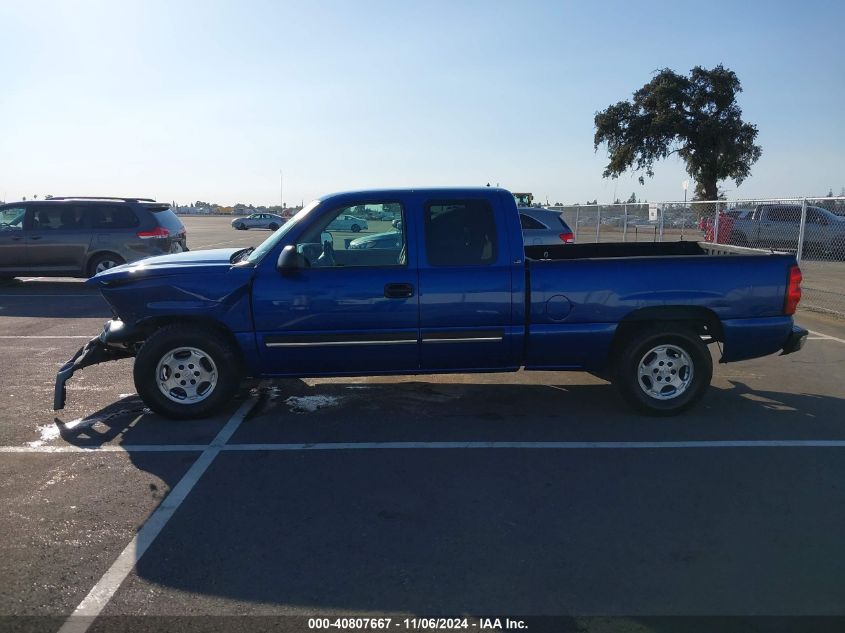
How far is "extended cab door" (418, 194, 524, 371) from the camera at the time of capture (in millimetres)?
5785

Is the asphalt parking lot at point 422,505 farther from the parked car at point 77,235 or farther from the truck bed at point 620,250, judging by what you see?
the parked car at point 77,235

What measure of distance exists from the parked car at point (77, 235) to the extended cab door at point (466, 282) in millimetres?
9932

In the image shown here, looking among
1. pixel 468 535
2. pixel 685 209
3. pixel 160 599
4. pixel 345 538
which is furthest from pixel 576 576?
pixel 685 209

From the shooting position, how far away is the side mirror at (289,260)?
5.60 m

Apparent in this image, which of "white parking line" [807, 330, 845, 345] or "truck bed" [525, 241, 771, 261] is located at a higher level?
"truck bed" [525, 241, 771, 261]

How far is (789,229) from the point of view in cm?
1698

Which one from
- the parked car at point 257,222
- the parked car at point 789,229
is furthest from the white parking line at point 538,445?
the parked car at point 257,222

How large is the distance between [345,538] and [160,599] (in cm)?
100

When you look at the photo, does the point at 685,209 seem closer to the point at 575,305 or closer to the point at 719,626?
the point at 575,305

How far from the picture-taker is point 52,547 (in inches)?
152

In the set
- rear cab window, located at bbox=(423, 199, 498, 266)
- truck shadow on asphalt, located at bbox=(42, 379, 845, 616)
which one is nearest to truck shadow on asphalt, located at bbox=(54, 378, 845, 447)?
truck shadow on asphalt, located at bbox=(42, 379, 845, 616)

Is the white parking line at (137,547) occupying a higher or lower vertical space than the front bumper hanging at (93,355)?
lower

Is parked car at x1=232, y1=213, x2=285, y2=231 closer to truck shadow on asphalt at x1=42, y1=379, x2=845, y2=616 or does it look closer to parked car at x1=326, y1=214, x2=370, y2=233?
parked car at x1=326, y1=214, x2=370, y2=233

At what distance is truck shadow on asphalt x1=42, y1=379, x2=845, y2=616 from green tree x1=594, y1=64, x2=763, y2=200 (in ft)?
91.2
